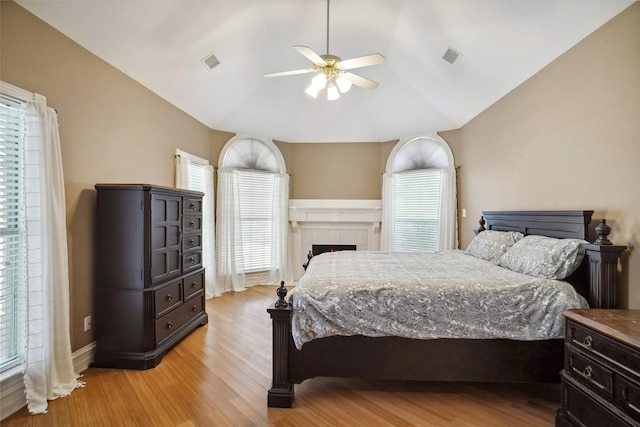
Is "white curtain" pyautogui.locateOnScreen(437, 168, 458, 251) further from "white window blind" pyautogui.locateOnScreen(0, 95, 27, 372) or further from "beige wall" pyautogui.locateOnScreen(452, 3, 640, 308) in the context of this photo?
"white window blind" pyautogui.locateOnScreen(0, 95, 27, 372)

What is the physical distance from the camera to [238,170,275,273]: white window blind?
16.7 ft

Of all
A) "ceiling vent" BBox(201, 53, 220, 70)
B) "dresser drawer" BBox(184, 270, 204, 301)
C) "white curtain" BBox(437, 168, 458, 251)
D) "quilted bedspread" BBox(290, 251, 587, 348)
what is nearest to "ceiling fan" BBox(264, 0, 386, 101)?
"ceiling vent" BBox(201, 53, 220, 70)

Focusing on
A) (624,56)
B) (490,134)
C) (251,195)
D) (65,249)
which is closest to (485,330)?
(624,56)

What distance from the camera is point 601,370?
5.08ft

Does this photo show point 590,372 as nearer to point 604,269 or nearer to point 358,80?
point 604,269

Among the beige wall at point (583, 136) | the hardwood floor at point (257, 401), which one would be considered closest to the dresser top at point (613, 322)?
the beige wall at point (583, 136)

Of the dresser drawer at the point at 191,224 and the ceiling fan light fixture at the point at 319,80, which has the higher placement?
the ceiling fan light fixture at the point at 319,80

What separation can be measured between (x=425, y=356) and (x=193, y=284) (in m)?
2.47

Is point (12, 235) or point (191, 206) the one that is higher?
point (191, 206)

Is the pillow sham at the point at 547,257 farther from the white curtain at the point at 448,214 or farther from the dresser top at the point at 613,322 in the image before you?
the white curtain at the point at 448,214

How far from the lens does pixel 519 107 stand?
3.22m

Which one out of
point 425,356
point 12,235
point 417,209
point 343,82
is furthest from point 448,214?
point 12,235

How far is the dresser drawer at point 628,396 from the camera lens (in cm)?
137

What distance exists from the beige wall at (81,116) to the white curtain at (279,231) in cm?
219
